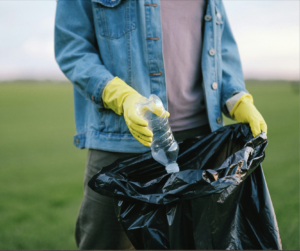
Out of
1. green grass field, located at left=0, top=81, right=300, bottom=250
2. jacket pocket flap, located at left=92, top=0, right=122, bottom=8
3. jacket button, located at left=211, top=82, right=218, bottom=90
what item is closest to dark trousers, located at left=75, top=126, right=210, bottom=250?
jacket button, located at left=211, top=82, right=218, bottom=90

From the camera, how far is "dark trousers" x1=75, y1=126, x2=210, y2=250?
1231 mm

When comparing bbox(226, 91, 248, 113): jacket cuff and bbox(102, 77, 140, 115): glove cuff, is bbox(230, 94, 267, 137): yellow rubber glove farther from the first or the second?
bbox(102, 77, 140, 115): glove cuff

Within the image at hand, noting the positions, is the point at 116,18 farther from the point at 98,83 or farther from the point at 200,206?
the point at 200,206

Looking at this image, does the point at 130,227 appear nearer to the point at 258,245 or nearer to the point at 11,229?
the point at 258,245

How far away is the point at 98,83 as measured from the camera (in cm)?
110

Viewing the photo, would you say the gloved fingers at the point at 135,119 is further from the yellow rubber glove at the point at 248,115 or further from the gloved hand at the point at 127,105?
the yellow rubber glove at the point at 248,115

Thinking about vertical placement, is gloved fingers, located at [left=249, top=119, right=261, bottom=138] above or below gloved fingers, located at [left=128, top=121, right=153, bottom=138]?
below

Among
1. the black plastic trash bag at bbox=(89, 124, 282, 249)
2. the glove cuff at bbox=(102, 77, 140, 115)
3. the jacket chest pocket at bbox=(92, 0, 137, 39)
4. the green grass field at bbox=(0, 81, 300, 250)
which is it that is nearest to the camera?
the black plastic trash bag at bbox=(89, 124, 282, 249)

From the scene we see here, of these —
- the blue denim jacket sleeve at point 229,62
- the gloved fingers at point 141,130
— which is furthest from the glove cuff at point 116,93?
the blue denim jacket sleeve at point 229,62

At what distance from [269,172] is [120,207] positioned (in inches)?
134

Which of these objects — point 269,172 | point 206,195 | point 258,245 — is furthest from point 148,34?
point 269,172

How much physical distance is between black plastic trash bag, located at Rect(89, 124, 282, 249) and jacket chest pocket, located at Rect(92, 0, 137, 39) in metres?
0.53

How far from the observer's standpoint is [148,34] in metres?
1.17

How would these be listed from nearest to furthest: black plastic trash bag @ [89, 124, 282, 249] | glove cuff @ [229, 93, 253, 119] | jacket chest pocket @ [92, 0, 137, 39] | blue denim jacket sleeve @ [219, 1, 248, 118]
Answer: black plastic trash bag @ [89, 124, 282, 249], jacket chest pocket @ [92, 0, 137, 39], glove cuff @ [229, 93, 253, 119], blue denim jacket sleeve @ [219, 1, 248, 118]
